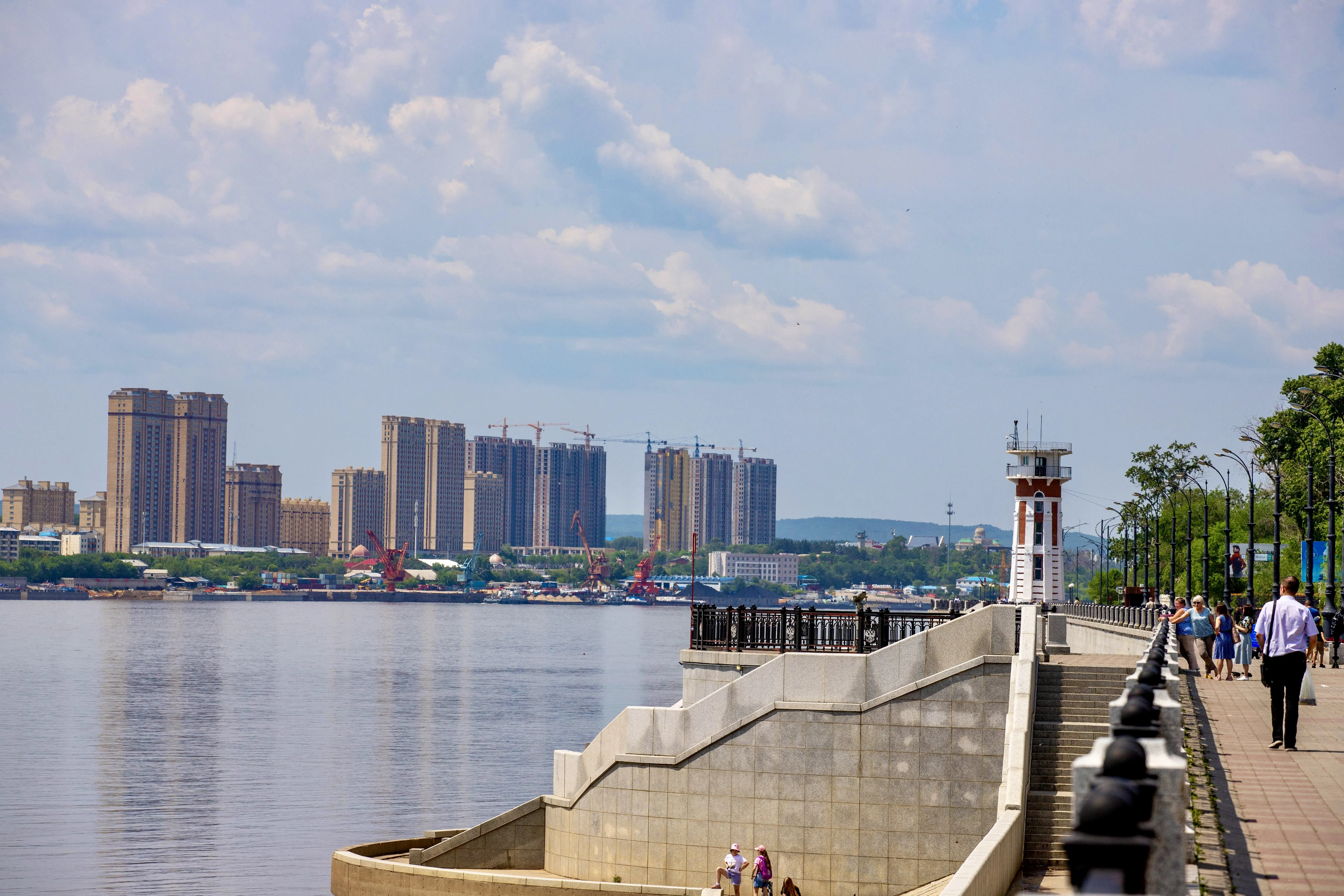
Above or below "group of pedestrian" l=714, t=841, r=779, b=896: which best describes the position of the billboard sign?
above

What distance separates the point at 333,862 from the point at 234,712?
48.5 meters

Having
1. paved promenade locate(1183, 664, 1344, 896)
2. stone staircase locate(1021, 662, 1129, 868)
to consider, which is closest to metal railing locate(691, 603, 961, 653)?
stone staircase locate(1021, 662, 1129, 868)

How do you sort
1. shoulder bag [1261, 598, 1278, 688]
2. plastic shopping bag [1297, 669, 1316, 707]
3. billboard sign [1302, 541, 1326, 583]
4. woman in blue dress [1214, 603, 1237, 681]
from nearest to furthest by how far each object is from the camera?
shoulder bag [1261, 598, 1278, 688] < plastic shopping bag [1297, 669, 1316, 707] < woman in blue dress [1214, 603, 1237, 681] < billboard sign [1302, 541, 1326, 583]

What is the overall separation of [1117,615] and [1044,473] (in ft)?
64.1

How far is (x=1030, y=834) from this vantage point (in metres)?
16.7

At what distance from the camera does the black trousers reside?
16188mm

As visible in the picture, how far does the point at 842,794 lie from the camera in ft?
70.9

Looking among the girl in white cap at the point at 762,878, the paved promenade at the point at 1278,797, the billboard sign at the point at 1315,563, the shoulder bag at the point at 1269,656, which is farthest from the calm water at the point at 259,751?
the billboard sign at the point at 1315,563

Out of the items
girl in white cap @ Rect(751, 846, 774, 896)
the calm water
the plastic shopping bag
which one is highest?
the plastic shopping bag

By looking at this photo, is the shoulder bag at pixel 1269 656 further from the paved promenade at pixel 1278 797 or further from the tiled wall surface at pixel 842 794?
the tiled wall surface at pixel 842 794

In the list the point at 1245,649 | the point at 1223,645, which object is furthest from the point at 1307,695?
the point at 1245,649

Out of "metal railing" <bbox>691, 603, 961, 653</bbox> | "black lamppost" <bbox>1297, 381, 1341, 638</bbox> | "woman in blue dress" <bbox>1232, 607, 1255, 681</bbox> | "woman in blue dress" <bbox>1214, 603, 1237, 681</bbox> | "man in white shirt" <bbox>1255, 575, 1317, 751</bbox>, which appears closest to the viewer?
"man in white shirt" <bbox>1255, 575, 1317, 751</bbox>

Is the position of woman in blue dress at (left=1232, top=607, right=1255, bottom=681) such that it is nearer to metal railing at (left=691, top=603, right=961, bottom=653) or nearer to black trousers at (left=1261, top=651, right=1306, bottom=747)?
metal railing at (left=691, top=603, right=961, bottom=653)

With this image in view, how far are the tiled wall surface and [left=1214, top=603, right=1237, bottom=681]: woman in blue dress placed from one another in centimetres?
719
